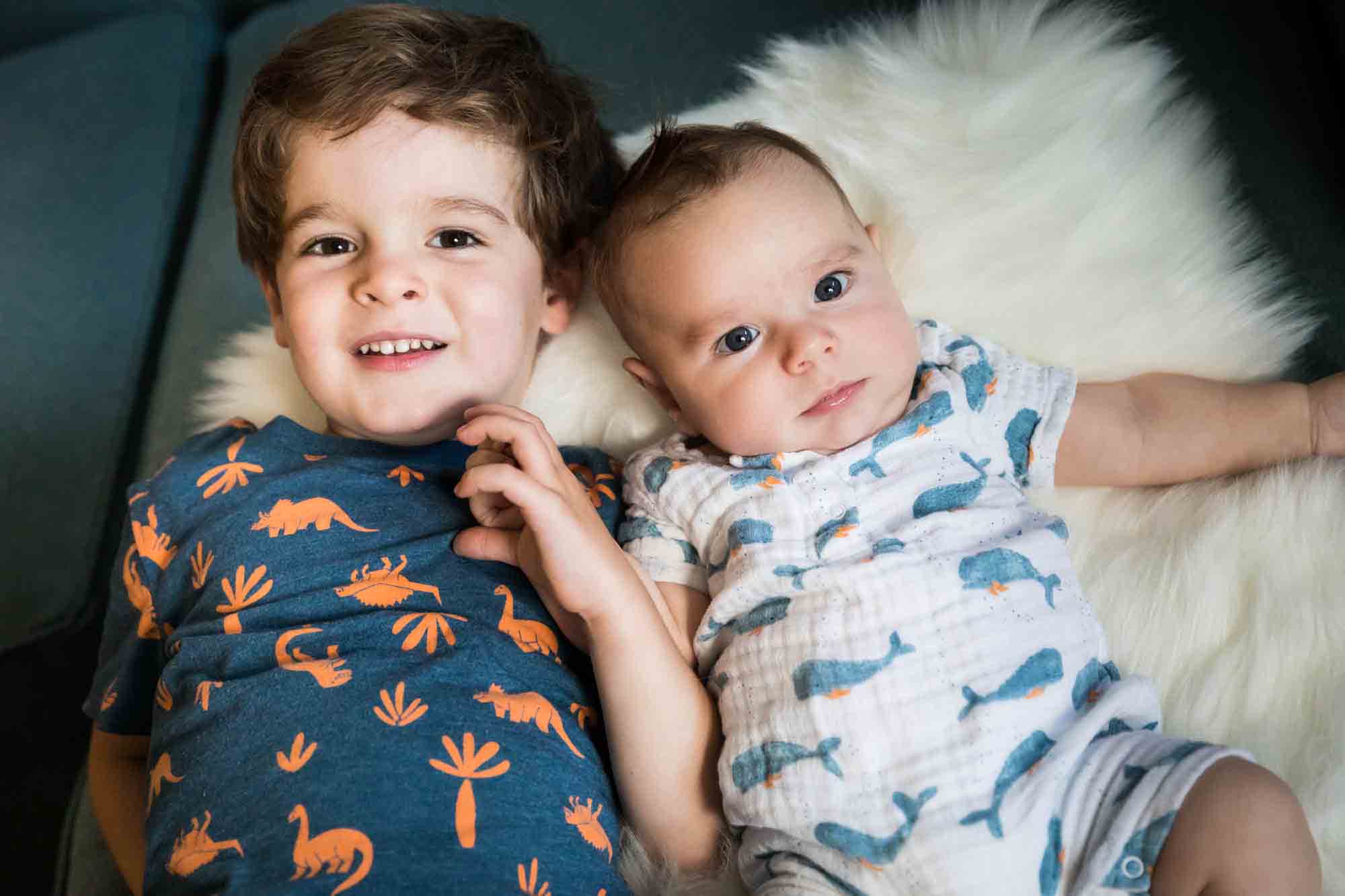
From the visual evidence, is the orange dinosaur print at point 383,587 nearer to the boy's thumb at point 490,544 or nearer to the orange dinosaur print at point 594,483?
the boy's thumb at point 490,544

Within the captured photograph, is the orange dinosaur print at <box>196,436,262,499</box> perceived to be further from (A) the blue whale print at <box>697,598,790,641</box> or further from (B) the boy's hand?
(A) the blue whale print at <box>697,598,790,641</box>

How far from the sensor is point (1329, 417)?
1.04m

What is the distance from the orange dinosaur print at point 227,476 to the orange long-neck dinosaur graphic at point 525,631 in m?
0.32

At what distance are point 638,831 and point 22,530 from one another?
1.09 meters

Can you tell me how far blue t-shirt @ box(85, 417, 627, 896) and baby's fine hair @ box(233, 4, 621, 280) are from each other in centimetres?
28

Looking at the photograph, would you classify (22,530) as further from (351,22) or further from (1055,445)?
(1055,445)

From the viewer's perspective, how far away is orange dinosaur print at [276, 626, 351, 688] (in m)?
0.91

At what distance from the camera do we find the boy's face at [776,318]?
3.09 ft

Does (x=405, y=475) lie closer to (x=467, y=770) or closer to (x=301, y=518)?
(x=301, y=518)

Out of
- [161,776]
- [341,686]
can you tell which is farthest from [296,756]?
[161,776]

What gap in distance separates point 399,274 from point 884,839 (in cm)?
71


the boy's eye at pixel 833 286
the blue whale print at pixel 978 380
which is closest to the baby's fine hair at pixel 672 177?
the boy's eye at pixel 833 286

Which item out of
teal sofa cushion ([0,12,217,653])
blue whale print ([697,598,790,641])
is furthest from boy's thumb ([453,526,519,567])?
teal sofa cushion ([0,12,217,653])

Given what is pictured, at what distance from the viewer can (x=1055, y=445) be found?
1028mm
